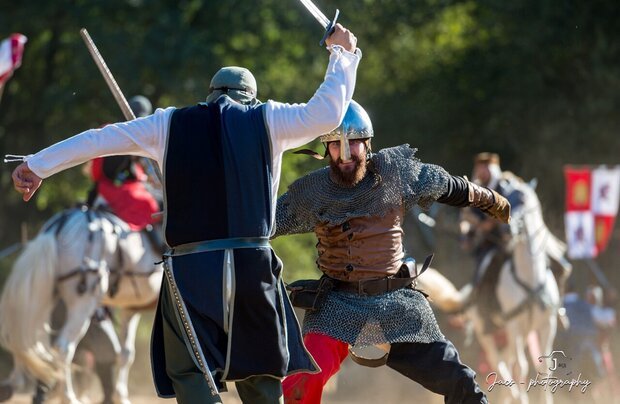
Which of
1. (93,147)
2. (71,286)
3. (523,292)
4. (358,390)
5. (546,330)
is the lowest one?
(358,390)

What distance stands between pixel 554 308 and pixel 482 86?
359 inches

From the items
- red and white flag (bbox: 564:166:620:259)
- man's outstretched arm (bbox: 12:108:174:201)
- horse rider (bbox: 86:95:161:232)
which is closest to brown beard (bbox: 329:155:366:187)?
man's outstretched arm (bbox: 12:108:174:201)

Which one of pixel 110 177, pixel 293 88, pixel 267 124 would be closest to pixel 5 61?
pixel 110 177

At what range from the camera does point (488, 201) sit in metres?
5.53

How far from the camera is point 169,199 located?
4.46m

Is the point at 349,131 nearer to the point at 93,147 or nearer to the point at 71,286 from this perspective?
the point at 93,147

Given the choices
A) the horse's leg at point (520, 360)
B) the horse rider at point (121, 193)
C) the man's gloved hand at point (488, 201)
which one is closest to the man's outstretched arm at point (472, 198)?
the man's gloved hand at point (488, 201)

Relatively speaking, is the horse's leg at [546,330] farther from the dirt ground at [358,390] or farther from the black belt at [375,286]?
the black belt at [375,286]

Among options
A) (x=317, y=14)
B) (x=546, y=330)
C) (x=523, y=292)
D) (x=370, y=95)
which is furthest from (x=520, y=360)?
(x=370, y=95)

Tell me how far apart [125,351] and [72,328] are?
22.6 inches

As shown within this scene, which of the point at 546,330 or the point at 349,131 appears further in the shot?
the point at 546,330

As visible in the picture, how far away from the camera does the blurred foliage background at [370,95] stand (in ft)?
53.1

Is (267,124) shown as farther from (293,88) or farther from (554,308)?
(293,88)

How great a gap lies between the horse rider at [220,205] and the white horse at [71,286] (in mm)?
4624
